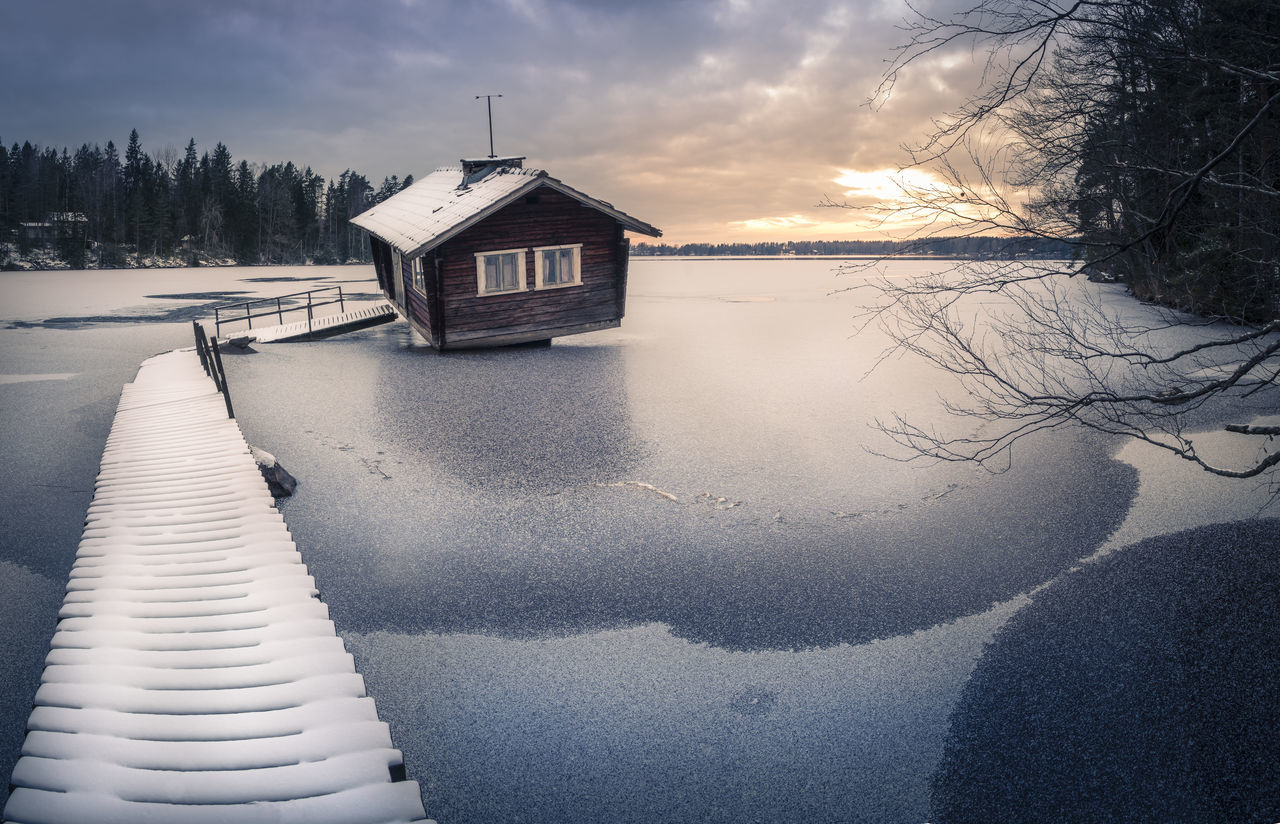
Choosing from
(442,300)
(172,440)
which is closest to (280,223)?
(442,300)

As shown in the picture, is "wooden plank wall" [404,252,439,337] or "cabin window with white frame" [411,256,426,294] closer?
"wooden plank wall" [404,252,439,337]

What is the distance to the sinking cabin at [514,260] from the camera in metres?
19.2

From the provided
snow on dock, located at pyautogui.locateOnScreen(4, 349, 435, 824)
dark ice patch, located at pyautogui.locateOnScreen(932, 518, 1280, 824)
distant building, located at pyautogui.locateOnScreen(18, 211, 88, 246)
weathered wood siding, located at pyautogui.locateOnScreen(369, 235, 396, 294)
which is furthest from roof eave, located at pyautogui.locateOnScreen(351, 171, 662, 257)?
distant building, located at pyautogui.locateOnScreen(18, 211, 88, 246)

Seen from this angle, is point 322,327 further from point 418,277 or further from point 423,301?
point 423,301

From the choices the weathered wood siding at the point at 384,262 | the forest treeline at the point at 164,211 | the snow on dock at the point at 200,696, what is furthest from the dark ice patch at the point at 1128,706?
the forest treeline at the point at 164,211

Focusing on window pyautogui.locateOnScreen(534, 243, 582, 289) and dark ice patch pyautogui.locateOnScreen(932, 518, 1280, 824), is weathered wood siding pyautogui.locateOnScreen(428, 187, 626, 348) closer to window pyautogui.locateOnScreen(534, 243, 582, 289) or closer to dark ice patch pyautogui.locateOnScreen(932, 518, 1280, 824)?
window pyautogui.locateOnScreen(534, 243, 582, 289)

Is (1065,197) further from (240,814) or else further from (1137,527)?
(240,814)

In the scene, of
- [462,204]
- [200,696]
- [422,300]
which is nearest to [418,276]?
[422,300]

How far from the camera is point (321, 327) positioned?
23.7 m

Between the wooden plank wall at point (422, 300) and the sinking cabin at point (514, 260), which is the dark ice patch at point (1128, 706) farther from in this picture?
the wooden plank wall at point (422, 300)

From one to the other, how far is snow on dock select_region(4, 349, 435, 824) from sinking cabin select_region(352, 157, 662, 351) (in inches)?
524

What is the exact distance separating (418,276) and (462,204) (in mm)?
3035

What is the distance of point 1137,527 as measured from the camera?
8.07 m

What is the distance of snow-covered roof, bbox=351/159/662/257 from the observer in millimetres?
18484
